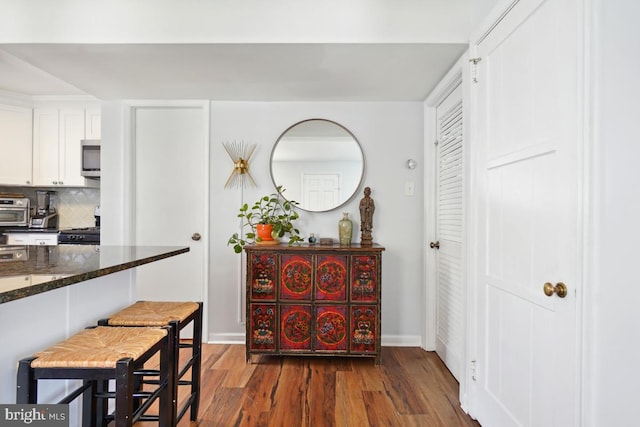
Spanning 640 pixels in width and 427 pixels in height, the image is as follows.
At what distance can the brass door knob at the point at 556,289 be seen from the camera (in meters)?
1.16

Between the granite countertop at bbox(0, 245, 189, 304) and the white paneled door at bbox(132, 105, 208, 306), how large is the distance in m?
1.31

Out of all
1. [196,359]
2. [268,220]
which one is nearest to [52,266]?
[196,359]

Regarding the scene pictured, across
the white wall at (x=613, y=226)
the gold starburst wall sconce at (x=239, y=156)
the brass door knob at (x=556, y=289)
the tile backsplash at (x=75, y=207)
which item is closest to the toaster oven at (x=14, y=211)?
the tile backsplash at (x=75, y=207)

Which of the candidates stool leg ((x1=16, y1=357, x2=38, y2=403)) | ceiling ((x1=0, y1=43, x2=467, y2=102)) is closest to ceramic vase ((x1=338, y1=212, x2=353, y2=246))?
ceiling ((x1=0, y1=43, x2=467, y2=102))

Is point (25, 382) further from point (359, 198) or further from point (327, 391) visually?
point (359, 198)

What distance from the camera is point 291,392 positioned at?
2.12 metres

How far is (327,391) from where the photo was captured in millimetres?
2137

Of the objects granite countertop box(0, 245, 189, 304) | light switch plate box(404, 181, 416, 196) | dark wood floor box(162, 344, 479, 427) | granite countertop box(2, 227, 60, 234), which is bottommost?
dark wood floor box(162, 344, 479, 427)

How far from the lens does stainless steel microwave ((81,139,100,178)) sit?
3467 millimetres

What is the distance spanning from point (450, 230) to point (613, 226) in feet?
4.85

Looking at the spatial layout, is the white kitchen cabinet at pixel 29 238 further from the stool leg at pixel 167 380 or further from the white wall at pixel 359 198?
the stool leg at pixel 167 380

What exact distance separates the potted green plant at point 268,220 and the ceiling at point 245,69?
881 millimetres

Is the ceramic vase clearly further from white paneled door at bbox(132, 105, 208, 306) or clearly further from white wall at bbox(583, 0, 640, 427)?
white wall at bbox(583, 0, 640, 427)

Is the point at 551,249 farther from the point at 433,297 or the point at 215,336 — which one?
the point at 215,336
